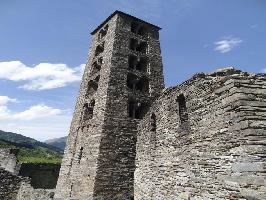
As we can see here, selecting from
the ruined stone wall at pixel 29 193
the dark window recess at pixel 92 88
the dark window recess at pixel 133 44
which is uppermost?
the dark window recess at pixel 133 44

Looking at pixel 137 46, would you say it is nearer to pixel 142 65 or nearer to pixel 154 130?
pixel 142 65

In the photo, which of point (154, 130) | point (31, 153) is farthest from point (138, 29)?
point (31, 153)

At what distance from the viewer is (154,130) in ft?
37.2

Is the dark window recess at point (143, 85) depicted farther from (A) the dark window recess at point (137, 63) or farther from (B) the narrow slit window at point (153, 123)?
(B) the narrow slit window at point (153, 123)

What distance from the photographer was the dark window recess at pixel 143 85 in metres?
17.3

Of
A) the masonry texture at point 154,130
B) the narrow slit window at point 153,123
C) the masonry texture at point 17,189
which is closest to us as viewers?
the masonry texture at point 154,130

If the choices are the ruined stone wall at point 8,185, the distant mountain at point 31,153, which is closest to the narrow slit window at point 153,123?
the ruined stone wall at point 8,185

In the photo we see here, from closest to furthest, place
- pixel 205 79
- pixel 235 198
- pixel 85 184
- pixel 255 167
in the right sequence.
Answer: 1. pixel 255 167
2. pixel 235 198
3. pixel 205 79
4. pixel 85 184

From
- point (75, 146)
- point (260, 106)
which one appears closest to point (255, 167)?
point (260, 106)

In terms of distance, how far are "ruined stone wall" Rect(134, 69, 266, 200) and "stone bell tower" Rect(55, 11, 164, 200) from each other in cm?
270

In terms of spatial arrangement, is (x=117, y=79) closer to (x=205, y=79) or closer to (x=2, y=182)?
(x=205, y=79)

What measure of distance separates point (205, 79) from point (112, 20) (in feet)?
41.0

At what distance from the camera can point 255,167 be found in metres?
5.34

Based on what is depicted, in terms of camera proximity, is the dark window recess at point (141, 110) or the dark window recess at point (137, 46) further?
the dark window recess at point (137, 46)
